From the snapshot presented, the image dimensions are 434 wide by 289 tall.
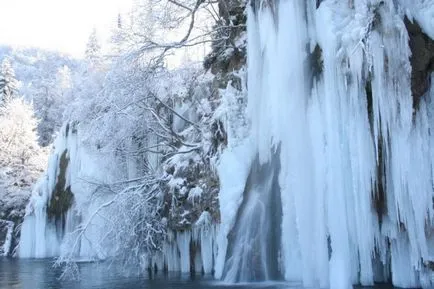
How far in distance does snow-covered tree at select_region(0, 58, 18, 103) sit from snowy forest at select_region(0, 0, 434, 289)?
3138 cm

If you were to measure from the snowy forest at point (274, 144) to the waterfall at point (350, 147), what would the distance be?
3cm

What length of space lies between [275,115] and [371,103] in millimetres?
2060

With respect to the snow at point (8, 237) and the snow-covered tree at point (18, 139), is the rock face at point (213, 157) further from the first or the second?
the snow-covered tree at point (18, 139)

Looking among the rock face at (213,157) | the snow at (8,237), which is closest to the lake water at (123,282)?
the rock face at (213,157)

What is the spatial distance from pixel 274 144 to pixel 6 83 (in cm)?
4233

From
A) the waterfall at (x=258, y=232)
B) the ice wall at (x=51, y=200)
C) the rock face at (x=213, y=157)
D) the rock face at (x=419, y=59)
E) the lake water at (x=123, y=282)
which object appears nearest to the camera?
the rock face at (x=419, y=59)

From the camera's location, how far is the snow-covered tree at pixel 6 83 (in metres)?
45.6

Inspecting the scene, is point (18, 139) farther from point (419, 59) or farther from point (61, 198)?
point (419, 59)

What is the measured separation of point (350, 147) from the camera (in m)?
8.45

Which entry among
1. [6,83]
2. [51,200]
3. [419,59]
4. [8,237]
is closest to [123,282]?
[419,59]

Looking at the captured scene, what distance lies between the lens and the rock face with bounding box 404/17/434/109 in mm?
8312

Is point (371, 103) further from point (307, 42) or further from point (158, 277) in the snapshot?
point (158, 277)

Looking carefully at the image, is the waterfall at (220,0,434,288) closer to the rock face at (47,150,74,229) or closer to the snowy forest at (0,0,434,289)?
the snowy forest at (0,0,434,289)

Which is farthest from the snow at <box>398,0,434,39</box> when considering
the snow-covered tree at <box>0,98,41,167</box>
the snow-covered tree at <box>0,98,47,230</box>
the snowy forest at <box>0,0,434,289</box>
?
the snow-covered tree at <box>0,98,41,167</box>
